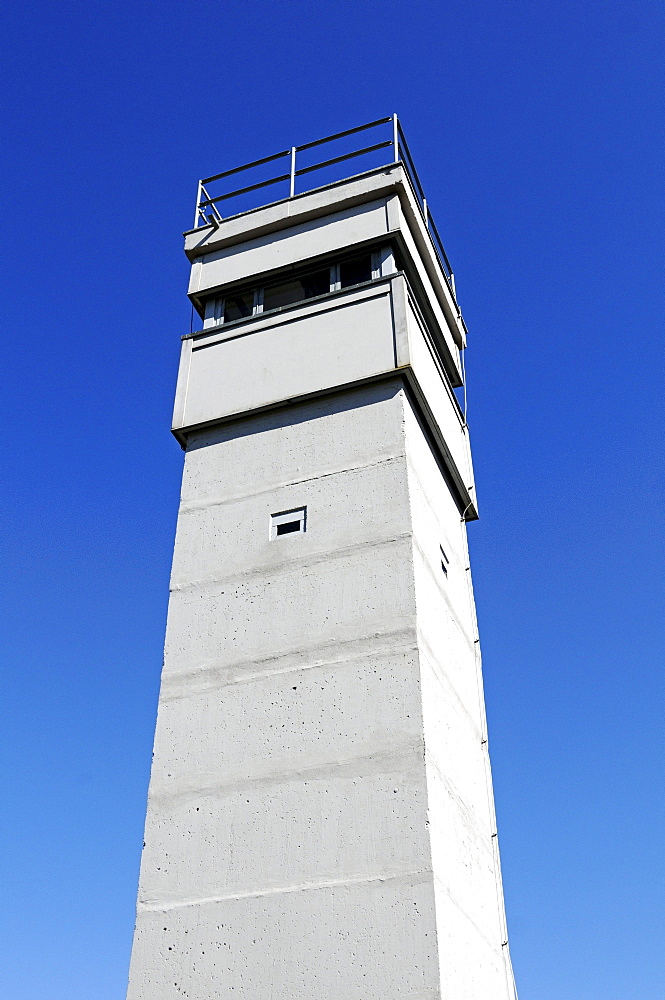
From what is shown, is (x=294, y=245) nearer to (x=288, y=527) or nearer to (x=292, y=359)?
(x=292, y=359)

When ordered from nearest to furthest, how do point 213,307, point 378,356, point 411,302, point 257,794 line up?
point 257,794, point 378,356, point 411,302, point 213,307

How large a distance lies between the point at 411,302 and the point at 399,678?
19.2ft

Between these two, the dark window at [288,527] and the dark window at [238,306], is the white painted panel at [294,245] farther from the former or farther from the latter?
the dark window at [288,527]

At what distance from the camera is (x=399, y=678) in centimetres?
991

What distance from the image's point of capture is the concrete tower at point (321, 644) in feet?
29.5

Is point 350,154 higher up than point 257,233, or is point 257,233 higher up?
point 350,154

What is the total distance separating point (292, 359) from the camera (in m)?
13.0

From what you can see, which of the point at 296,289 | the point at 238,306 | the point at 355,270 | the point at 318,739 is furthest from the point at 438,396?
the point at 318,739

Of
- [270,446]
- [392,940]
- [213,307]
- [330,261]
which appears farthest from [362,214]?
[392,940]

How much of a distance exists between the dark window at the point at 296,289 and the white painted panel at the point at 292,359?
2.38 feet

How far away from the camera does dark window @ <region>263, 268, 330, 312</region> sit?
45.6 ft

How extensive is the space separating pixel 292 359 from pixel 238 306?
200cm

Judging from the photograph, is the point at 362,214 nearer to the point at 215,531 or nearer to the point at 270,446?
the point at 270,446

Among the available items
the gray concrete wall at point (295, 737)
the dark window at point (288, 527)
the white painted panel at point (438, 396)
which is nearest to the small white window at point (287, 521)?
the dark window at point (288, 527)
